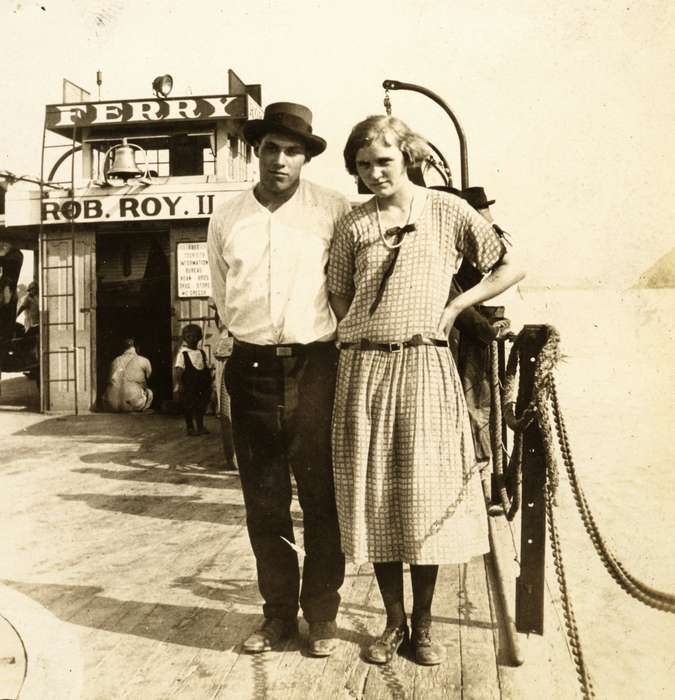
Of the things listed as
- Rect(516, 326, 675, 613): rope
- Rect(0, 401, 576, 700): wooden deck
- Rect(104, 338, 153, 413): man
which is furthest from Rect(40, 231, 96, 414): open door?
Rect(516, 326, 675, 613): rope

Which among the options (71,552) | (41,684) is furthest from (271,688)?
(71,552)

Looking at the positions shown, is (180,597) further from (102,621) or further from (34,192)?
(34,192)

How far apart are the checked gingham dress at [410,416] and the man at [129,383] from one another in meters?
10.9

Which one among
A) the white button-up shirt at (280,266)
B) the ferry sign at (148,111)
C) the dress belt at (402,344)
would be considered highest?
the ferry sign at (148,111)

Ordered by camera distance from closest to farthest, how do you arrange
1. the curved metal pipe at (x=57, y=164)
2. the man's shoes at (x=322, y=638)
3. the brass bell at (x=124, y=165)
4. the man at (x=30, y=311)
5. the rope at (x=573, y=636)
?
1. the rope at (x=573, y=636)
2. the man's shoes at (x=322, y=638)
3. the brass bell at (x=124, y=165)
4. the curved metal pipe at (x=57, y=164)
5. the man at (x=30, y=311)

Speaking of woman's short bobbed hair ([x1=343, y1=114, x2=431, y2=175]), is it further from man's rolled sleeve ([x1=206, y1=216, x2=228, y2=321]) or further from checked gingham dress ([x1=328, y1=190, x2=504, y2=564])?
man's rolled sleeve ([x1=206, y1=216, x2=228, y2=321])

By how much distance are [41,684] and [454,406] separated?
1.73m

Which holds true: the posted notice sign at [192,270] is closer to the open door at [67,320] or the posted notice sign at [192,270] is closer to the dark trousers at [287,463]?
the open door at [67,320]

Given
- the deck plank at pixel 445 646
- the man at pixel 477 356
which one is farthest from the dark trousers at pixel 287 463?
the man at pixel 477 356

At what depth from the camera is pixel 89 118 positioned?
1337cm

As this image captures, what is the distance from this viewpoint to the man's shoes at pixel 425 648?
275cm

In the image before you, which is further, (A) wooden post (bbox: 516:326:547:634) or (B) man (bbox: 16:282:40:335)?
(B) man (bbox: 16:282:40:335)

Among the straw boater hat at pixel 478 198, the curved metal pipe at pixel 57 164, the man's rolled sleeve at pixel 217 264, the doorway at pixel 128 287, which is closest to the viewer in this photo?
the man's rolled sleeve at pixel 217 264

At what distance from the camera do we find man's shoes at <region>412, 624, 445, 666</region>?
2752 millimetres
